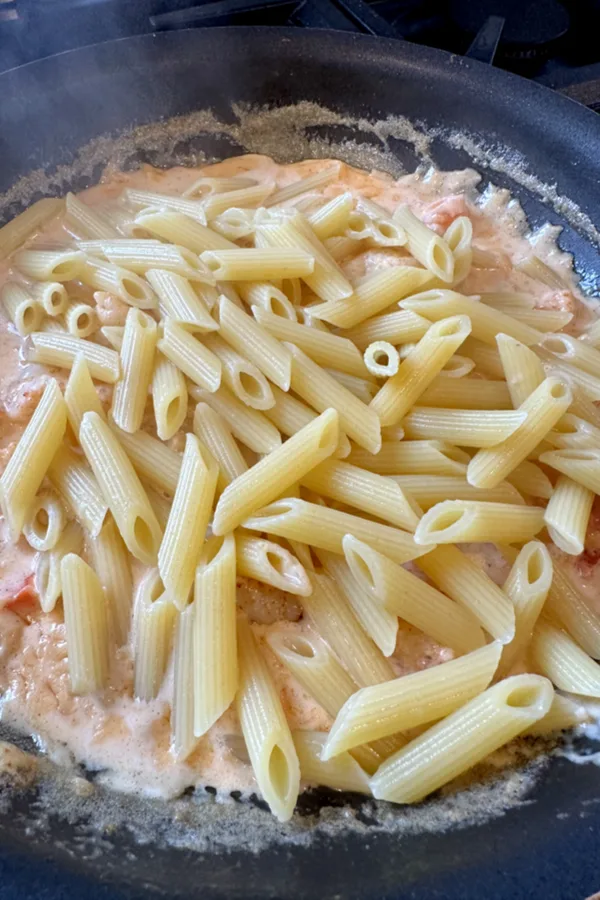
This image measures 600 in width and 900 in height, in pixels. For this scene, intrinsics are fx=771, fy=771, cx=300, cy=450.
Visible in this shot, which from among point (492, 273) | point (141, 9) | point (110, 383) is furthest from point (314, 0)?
point (110, 383)

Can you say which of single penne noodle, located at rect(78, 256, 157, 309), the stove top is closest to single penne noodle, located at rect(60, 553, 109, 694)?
single penne noodle, located at rect(78, 256, 157, 309)

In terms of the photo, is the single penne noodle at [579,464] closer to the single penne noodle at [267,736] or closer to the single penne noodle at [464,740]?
the single penne noodle at [464,740]

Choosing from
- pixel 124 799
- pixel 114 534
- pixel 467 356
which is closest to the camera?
pixel 124 799

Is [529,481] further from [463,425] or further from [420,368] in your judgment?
[420,368]

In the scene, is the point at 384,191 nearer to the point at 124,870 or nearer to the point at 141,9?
the point at 141,9

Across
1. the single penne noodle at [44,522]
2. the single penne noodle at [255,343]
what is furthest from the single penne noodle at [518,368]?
the single penne noodle at [44,522]

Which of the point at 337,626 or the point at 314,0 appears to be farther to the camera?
the point at 314,0

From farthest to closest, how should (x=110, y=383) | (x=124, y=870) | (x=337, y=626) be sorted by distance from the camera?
(x=110, y=383) → (x=337, y=626) → (x=124, y=870)
